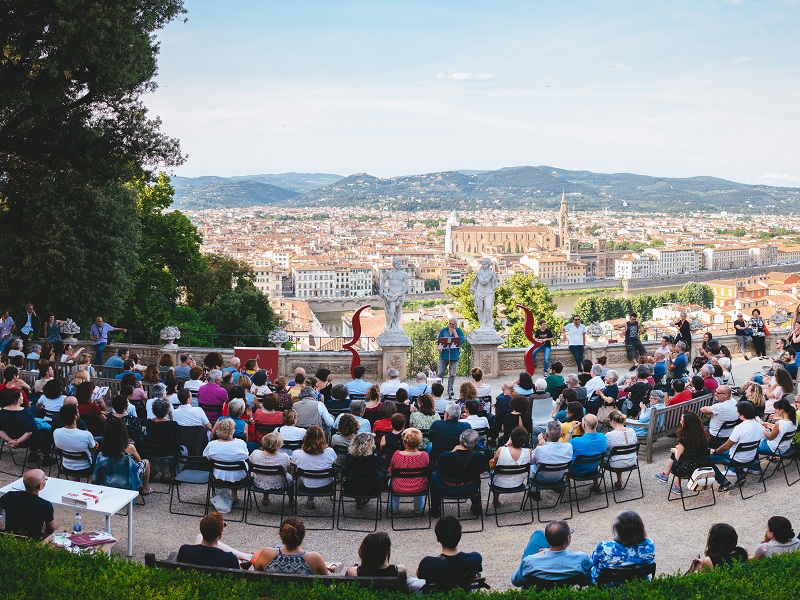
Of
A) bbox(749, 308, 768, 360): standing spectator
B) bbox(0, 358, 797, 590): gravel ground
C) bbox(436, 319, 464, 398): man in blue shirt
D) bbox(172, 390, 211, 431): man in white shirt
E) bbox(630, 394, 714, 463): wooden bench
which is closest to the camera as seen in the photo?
bbox(0, 358, 797, 590): gravel ground

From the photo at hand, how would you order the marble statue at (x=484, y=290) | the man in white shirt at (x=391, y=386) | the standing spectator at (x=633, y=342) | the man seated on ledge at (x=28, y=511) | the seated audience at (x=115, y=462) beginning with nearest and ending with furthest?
the man seated on ledge at (x=28, y=511) < the seated audience at (x=115, y=462) < the man in white shirt at (x=391, y=386) < the marble statue at (x=484, y=290) < the standing spectator at (x=633, y=342)

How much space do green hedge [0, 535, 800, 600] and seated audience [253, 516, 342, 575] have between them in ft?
1.05

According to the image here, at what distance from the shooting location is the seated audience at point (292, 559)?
4.53 metres

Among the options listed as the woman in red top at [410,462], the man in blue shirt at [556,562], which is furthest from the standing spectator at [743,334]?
Result: the man in blue shirt at [556,562]

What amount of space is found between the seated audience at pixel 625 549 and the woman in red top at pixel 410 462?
2.17 meters

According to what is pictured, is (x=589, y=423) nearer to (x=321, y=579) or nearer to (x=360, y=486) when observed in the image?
(x=360, y=486)

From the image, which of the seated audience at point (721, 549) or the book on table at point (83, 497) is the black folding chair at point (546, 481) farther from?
the book on table at point (83, 497)

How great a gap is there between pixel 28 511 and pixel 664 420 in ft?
19.4

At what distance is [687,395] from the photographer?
8.67 meters

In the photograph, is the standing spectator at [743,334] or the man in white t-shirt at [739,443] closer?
the man in white t-shirt at [739,443]

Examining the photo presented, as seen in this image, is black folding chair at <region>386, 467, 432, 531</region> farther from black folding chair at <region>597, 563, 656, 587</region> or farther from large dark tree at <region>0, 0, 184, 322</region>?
large dark tree at <region>0, 0, 184, 322</region>

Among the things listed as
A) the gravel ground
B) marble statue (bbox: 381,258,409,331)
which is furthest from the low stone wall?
the gravel ground

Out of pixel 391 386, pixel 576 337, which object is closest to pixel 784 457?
pixel 391 386

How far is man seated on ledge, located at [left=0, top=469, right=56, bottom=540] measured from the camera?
5.15 meters
